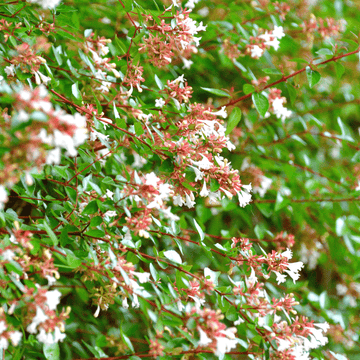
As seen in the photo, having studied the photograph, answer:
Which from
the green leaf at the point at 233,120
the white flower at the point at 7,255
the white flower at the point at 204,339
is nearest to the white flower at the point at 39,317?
the white flower at the point at 7,255

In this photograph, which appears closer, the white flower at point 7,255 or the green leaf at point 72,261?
the white flower at point 7,255

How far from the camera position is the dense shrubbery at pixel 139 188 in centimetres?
104

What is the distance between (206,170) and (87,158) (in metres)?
0.49

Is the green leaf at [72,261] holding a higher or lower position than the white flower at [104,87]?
lower

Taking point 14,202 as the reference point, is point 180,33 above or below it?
above

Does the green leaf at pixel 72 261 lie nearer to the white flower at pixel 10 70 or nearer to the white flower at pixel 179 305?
the white flower at pixel 179 305

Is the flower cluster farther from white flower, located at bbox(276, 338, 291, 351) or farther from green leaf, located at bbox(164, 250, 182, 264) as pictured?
white flower, located at bbox(276, 338, 291, 351)

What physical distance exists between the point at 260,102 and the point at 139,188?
807 millimetres

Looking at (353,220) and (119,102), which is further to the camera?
(353,220)

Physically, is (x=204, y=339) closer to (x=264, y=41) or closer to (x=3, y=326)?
(x=3, y=326)

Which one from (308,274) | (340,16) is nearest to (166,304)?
(308,274)

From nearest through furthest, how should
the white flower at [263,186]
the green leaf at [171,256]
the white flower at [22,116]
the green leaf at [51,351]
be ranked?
the white flower at [22,116], the green leaf at [51,351], the green leaf at [171,256], the white flower at [263,186]

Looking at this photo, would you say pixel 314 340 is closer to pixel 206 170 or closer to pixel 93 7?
pixel 206 170

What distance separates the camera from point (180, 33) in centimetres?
143
